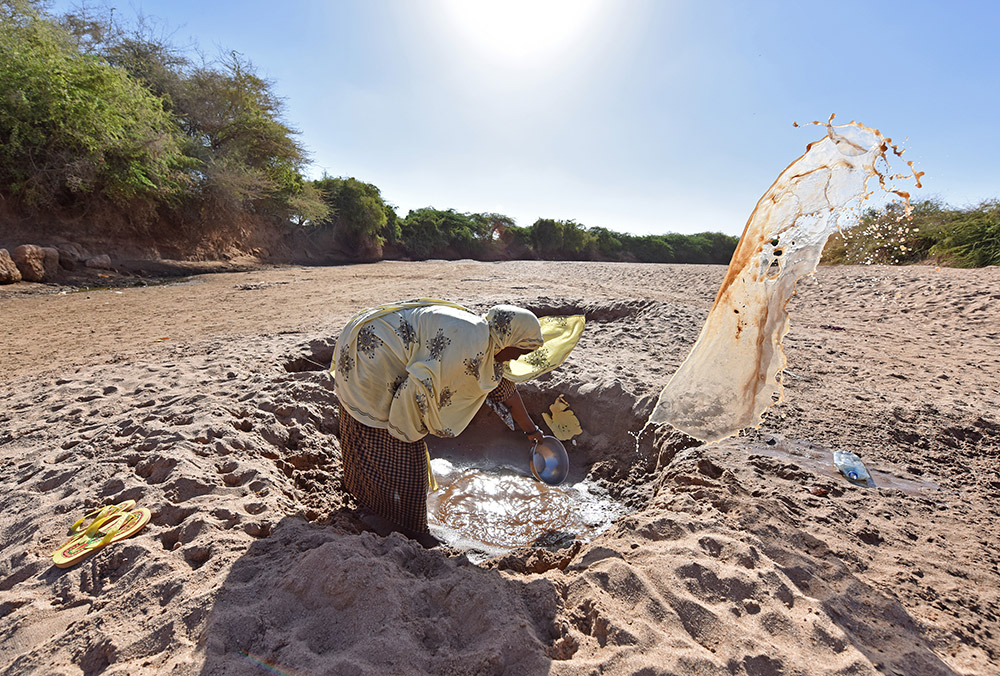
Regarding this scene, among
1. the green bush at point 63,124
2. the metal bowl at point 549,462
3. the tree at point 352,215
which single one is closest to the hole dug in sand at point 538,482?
the metal bowl at point 549,462

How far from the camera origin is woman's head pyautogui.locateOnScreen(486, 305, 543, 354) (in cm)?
211

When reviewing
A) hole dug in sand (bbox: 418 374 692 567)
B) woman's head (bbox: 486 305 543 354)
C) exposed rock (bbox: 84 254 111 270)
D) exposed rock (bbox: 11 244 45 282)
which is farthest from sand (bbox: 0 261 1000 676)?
exposed rock (bbox: 84 254 111 270)

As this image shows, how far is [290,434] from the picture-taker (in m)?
3.26

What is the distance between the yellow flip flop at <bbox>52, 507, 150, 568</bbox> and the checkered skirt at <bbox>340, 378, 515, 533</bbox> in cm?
90

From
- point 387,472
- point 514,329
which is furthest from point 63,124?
point 514,329

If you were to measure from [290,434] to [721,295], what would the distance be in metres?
2.85

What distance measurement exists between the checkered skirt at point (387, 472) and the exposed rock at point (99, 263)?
1082 cm

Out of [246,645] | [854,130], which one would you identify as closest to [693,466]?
[854,130]

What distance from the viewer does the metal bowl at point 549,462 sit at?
273 cm

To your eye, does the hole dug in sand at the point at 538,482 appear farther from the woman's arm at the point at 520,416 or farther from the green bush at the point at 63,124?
the green bush at the point at 63,124

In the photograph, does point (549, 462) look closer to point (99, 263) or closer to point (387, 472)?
point (387, 472)

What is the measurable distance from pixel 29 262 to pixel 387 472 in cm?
982

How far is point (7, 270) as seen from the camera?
7723 millimetres

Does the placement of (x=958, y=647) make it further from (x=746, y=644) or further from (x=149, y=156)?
(x=149, y=156)
